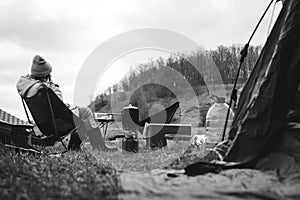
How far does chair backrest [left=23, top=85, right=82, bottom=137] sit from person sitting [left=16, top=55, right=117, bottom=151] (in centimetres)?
10

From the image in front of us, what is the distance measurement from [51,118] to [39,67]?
0.88 m

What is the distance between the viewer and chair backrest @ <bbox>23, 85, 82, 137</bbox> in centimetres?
441

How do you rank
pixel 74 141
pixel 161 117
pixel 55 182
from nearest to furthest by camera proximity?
pixel 55 182, pixel 74 141, pixel 161 117

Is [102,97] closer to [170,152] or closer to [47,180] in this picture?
[170,152]

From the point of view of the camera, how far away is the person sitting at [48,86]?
4469 mm

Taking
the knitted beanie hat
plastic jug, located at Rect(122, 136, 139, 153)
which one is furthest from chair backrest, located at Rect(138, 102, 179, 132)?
the knitted beanie hat

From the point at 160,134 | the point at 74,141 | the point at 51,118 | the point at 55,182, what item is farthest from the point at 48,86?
the point at 55,182

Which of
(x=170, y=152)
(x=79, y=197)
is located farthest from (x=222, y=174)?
(x=170, y=152)

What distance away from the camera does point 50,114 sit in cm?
446

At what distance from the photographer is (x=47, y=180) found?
Result: 2.18 m

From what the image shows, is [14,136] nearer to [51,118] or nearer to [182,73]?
[51,118]

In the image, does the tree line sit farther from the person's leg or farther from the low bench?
the person's leg

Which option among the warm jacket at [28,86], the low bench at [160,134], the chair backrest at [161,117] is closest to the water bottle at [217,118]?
the low bench at [160,134]

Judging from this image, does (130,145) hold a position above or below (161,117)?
below
